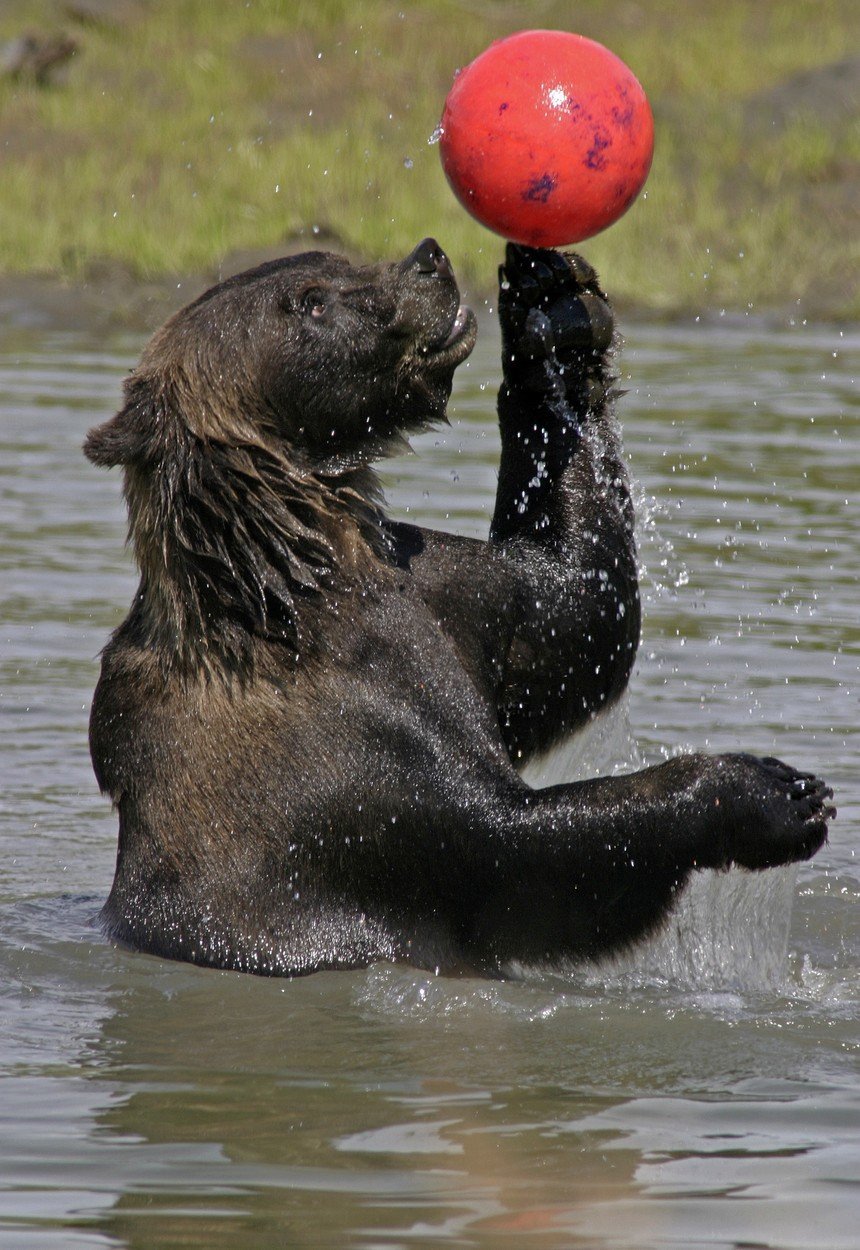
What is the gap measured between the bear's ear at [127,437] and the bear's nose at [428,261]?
2.24ft

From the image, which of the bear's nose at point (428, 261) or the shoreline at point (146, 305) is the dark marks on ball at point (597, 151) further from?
the shoreline at point (146, 305)

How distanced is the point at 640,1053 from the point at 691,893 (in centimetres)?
54

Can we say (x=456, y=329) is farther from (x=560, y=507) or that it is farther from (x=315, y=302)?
(x=560, y=507)

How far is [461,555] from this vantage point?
514 centimetres

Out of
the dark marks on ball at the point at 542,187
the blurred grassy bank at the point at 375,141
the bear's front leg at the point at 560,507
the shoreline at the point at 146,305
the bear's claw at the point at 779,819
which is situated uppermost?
the blurred grassy bank at the point at 375,141

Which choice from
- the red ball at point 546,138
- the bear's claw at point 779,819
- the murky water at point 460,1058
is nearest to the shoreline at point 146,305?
the murky water at point 460,1058

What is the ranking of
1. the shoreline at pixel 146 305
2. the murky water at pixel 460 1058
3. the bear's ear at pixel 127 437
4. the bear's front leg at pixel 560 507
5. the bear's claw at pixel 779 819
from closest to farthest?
the murky water at pixel 460 1058, the bear's claw at pixel 779 819, the bear's ear at pixel 127 437, the bear's front leg at pixel 560 507, the shoreline at pixel 146 305

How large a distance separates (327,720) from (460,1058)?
84cm

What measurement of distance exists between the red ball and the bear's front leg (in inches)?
7.2

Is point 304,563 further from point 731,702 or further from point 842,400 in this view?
point 842,400

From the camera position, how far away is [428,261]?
16.2ft

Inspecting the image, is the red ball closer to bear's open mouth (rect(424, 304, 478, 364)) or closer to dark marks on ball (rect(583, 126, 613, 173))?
dark marks on ball (rect(583, 126, 613, 173))

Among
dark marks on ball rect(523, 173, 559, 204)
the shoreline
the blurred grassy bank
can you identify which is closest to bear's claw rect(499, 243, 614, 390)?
dark marks on ball rect(523, 173, 559, 204)

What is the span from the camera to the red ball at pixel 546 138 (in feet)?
16.8
